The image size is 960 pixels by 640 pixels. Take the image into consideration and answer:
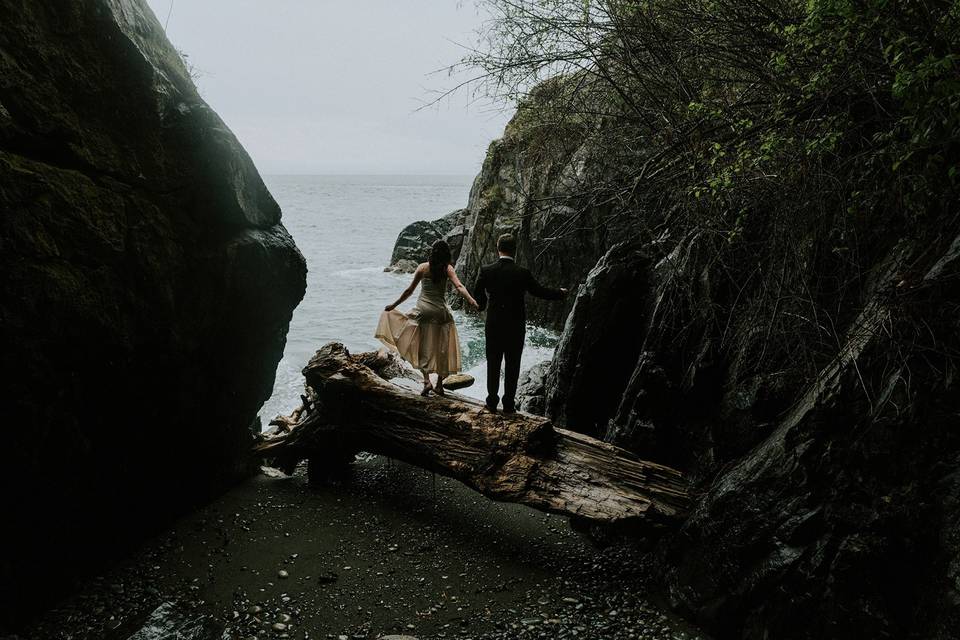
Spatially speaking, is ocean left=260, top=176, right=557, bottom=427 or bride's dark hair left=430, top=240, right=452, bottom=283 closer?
bride's dark hair left=430, top=240, right=452, bottom=283

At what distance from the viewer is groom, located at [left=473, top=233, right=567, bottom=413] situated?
7.69 metres

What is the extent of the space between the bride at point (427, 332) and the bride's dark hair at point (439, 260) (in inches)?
3.6

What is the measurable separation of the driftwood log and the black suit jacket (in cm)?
124

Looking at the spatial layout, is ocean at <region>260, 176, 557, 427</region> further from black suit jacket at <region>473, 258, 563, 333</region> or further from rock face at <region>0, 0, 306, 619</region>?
black suit jacket at <region>473, 258, 563, 333</region>

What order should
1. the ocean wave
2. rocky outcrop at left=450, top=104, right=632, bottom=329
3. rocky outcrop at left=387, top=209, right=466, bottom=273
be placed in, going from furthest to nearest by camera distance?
rocky outcrop at left=387, top=209, right=466, bottom=273 < the ocean wave < rocky outcrop at left=450, top=104, right=632, bottom=329

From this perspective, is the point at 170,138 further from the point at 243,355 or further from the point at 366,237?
the point at 366,237

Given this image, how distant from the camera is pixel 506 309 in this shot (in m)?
7.75

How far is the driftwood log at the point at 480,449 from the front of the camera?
22.7 ft

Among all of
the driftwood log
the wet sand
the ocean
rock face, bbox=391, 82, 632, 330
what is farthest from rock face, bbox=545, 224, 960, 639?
the ocean

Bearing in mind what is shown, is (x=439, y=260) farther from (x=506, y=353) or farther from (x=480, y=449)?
(x=480, y=449)

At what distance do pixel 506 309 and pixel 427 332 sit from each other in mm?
1364

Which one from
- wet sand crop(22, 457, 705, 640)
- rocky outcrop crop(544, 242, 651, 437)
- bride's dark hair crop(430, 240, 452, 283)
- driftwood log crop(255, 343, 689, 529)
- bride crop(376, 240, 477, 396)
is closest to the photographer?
wet sand crop(22, 457, 705, 640)

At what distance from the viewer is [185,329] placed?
299 inches

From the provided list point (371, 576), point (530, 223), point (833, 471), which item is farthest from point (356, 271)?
point (833, 471)
